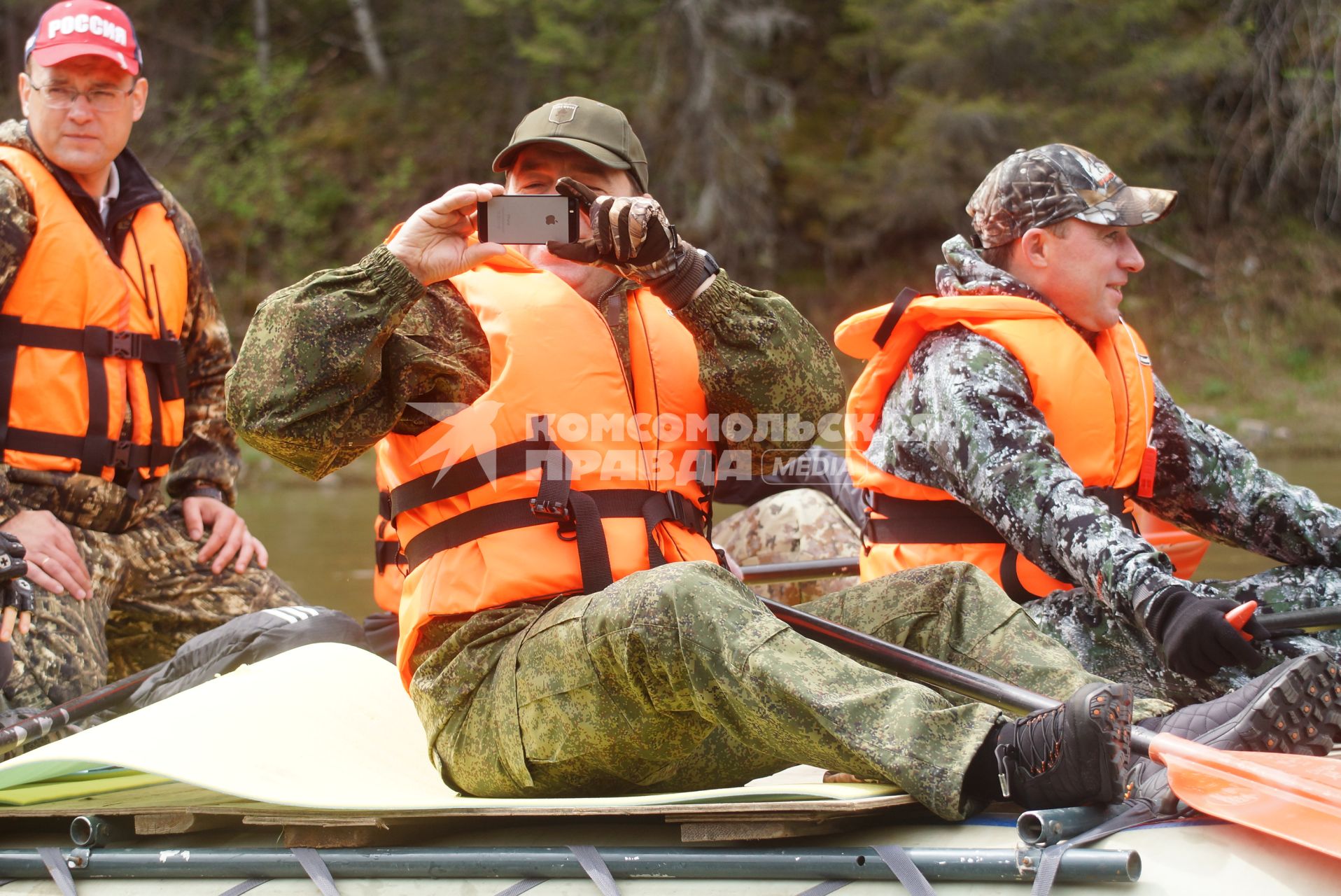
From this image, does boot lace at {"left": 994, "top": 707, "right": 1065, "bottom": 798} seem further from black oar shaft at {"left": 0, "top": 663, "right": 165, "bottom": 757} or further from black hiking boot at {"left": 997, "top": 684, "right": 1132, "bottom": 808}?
black oar shaft at {"left": 0, "top": 663, "right": 165, "bottom": 757}

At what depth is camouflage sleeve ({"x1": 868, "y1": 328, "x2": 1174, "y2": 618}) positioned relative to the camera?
7.89 ft

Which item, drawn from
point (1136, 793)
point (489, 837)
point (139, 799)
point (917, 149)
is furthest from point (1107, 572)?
point (917, 149)

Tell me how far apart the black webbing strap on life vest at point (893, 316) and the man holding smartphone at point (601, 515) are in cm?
56

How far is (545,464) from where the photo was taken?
216 cm

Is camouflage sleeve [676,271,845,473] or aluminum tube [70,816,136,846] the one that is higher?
camouflage sleeve [676,271,845,473]

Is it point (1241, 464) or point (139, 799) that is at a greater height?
point (1241, 464)

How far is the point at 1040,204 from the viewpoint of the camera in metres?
2.94

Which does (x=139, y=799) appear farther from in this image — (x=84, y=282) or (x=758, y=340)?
(x=84, y=282)

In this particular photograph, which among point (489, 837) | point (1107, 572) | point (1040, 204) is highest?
point (1040, 204)

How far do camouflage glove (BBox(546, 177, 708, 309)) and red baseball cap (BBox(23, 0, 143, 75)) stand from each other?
172 centimetres

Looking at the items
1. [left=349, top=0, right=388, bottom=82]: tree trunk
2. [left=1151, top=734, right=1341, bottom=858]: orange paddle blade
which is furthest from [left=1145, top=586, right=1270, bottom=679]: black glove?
[left=349, top=0, right=388, bottom=82]: tree trunk

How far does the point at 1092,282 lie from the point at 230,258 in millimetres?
13034

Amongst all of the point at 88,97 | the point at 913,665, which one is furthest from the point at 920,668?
the point at 88,97

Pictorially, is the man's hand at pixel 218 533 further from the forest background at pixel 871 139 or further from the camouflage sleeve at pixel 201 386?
the forest background at pixel 871 139
